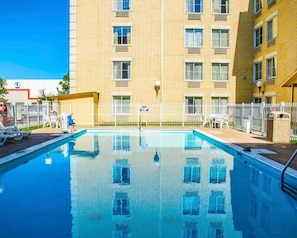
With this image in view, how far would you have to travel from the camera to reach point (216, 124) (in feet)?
68.2

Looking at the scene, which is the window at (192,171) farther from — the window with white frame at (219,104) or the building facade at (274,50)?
the window with white frame at (219,104)

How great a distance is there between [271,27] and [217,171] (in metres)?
16.8

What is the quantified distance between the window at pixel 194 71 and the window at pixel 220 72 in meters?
1.07

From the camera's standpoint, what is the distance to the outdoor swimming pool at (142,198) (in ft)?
13.6

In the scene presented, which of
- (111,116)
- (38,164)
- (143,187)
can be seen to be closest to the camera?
(143,187)

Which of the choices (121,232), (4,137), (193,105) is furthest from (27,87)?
(121,232)

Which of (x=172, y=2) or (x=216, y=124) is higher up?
(x=172, y=2)

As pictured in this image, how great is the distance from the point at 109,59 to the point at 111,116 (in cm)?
458

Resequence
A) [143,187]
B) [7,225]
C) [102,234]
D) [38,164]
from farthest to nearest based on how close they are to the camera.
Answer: [38,164]
[143,187]
[7,225]
[102,234]

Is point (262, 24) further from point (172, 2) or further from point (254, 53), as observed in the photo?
point (172, 2)

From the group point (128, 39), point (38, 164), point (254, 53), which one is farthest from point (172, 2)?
point (38, 164)

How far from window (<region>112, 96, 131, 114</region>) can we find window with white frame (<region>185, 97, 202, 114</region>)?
4.74 metres

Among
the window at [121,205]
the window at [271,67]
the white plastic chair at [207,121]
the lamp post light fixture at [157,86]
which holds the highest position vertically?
the window at [271,67]

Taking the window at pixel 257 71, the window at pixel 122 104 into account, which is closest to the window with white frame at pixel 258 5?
the window at pixel 257 71
